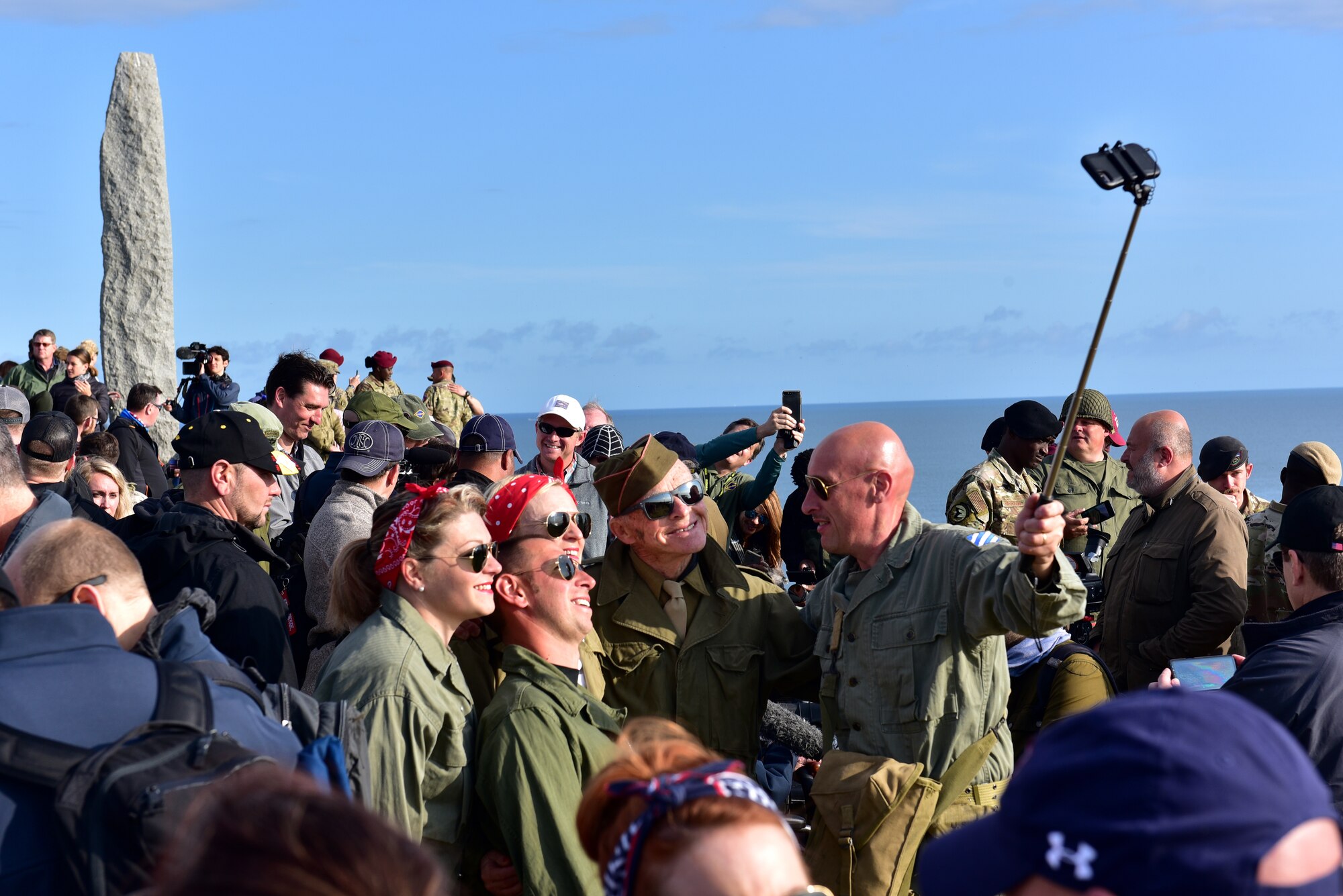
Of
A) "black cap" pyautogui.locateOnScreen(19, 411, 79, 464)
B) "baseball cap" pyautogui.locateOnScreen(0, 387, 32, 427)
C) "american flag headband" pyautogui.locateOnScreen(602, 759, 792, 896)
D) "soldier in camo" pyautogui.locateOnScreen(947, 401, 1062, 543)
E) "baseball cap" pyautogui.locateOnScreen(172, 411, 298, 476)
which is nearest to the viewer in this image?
"american flag headband" pyautogui.locateOnScreen(602, 759, 792, 896)

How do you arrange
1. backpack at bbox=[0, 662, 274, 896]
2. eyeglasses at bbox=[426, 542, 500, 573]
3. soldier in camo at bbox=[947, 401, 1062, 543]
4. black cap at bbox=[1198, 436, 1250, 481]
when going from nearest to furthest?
backpack at bbox=[0, 662, 274, 896], eyeglasses at bbox=[426, 542, 500, 573], soldier in camo at bbox=[947, 401, 1062, 543], black cap at bbox=[1198, 436, 1250, 481]

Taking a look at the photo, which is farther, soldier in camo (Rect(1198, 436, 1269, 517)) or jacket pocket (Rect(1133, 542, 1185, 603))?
soldier in camo (Rect(1198, 436, 1269, 517))

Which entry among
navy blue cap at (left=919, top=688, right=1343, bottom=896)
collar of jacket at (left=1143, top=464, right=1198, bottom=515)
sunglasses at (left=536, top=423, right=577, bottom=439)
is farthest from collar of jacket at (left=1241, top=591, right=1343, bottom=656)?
sunglasses at (left=536, top=423, right=577, bottom=439)

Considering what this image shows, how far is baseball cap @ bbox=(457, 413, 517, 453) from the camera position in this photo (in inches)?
279

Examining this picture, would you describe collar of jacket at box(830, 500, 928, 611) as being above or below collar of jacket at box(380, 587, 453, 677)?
above

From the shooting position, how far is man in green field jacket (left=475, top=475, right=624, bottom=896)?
3160mm

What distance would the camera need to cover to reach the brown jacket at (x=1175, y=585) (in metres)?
5.88

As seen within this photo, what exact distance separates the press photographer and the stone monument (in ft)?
17.9

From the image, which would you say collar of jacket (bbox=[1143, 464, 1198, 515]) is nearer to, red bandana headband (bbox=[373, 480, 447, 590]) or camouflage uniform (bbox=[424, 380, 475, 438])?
red bandana headband (bbox=[373, 480, 447, 590])

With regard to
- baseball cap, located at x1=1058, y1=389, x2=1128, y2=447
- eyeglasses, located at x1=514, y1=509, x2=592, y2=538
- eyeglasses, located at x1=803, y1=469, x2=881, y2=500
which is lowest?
eyeglasses, located at x1=514, y1=509, x2=592, y2=538

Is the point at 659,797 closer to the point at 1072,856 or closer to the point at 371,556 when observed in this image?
the point at 1072,856

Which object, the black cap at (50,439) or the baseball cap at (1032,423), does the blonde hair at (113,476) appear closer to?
the black cap at (50,439)

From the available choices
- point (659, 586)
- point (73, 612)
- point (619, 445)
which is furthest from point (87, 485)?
point (73, 612)

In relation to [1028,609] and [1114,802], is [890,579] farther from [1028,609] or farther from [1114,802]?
[1114,802]
